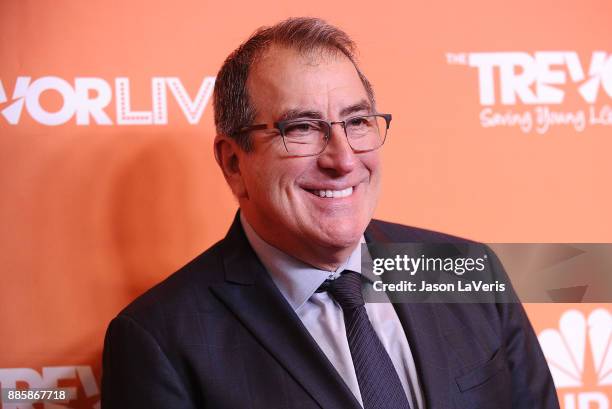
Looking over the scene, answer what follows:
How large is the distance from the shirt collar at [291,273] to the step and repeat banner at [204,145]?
0.34m

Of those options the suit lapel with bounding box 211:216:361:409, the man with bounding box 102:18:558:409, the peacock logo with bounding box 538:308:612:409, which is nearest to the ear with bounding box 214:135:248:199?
the man with bounding box 102:18:558:409

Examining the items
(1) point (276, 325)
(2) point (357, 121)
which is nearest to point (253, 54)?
(2) point (357, 121)

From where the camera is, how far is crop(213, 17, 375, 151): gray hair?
4.29 feet

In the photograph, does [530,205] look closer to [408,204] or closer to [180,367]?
[408,204]

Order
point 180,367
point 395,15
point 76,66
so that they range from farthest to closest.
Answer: point 395,15
point 76,66
point 180,367

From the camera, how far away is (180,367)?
124cm

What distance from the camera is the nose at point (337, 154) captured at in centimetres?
128

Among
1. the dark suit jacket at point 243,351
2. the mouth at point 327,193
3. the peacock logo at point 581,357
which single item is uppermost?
the mouth at point 327,193

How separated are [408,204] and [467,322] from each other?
0.39 meters

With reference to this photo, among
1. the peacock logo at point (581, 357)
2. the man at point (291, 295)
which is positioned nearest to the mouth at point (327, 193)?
the man at point (291, 295)

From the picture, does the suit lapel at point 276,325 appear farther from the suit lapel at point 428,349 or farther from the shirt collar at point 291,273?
the suit lapel at point 428,349

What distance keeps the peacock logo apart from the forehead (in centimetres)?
87

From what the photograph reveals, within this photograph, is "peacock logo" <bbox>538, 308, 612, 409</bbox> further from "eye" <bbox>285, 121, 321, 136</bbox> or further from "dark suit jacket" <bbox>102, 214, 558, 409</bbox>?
"eye" <bbox>285, 121, 321, 136</bbox>

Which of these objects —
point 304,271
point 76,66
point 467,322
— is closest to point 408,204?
point 467,322
